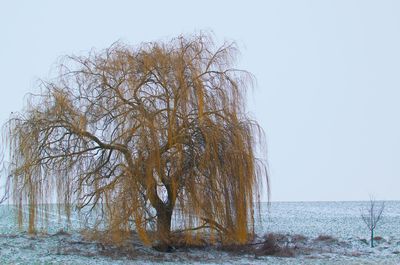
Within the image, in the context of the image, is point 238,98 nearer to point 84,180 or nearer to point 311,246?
point 84,180

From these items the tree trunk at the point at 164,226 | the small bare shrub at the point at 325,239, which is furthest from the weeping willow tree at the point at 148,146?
the small bare shrub at the point at 325,239

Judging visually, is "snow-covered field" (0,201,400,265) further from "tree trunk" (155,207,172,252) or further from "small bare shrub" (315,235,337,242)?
"tree trunk" (155,207,172,252)

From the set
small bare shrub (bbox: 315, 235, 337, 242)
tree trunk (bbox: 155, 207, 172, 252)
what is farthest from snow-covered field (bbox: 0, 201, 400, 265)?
tree trunk (bbox: 155, 207, 172, 252)

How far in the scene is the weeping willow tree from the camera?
73.9ft

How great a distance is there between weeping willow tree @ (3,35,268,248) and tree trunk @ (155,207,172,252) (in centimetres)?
4

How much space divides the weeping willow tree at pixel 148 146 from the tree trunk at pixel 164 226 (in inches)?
1.5

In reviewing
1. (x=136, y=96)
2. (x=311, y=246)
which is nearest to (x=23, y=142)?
(x=136, y=96)

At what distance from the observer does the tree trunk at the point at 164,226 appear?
75.7ft

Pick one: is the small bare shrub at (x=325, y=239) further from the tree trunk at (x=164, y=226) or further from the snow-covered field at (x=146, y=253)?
the tree trunk at (x=164, y=226)

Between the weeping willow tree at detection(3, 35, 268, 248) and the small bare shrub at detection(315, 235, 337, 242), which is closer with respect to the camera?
the weeping willow tree at detection(3, 35, 268, 248)

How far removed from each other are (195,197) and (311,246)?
8191mm

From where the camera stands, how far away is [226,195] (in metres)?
22.9

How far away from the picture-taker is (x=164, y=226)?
76.3 feet

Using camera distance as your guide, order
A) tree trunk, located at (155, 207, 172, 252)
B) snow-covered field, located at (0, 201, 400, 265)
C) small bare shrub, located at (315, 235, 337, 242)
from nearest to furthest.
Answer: snow-covered field, located at (0, 201, 400, 265) < tree trunk, located at (155, 207, 172, 252) < small bare shrub, located at (315, 235, 337, 242)
